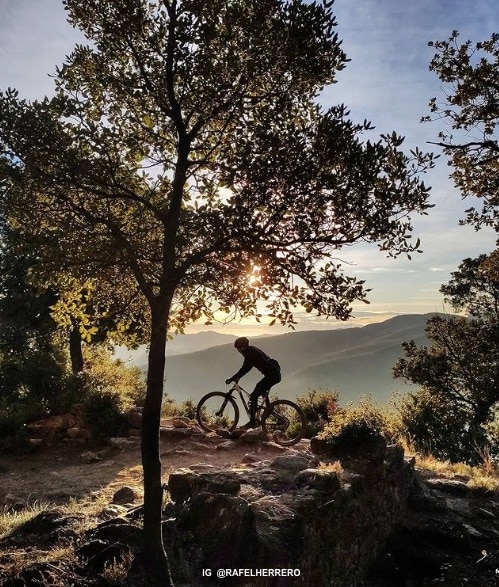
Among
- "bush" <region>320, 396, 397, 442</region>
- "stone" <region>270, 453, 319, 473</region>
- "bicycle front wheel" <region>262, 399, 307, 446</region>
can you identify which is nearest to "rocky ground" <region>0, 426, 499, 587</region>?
"bicycle front wheel" <region>262, 399, 307, 446</region>

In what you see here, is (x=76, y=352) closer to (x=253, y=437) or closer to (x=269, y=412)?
(x=253, y=437)

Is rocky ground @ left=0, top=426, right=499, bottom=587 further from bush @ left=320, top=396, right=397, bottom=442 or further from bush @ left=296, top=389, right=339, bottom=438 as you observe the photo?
bush @ left=296, top=389, right=339, bottom=438

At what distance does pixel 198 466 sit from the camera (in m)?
9.78

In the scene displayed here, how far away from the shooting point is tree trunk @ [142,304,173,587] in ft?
22.0

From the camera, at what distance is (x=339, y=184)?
655cm

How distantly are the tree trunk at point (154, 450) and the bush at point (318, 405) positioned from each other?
11.8 m

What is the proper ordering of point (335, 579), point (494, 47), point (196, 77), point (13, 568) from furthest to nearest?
1. point (494, 47)
2. point (335, 579)
3. point (196, 77)
4. point (13, 568)

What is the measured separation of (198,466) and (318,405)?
10.7 meters

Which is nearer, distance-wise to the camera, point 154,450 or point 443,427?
point 154,450

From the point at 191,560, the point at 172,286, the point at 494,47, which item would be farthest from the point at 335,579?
the point at 494,47

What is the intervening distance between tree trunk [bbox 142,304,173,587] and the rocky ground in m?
0.79

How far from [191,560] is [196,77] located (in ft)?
25.0

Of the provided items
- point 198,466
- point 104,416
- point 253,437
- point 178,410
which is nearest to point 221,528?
point 198,466

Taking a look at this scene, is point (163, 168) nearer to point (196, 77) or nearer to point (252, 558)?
point (196, 77)
